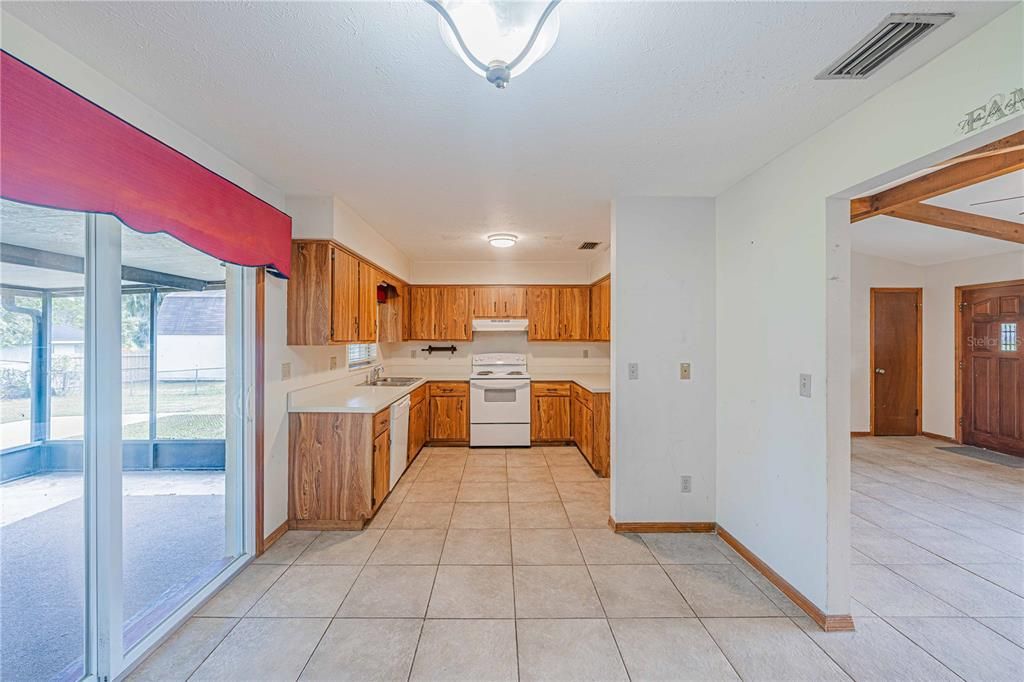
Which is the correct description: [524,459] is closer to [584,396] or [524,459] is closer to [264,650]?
[584,396]

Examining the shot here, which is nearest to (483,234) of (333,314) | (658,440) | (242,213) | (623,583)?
(333,314)

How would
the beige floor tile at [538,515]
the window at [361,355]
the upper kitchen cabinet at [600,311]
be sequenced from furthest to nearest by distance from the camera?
the upper kitchen cabinet at [600,311] → the window at [361,355] → the beige floor tile at [538,515]

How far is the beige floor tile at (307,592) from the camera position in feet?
7.04

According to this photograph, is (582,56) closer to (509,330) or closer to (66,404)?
(66,404)

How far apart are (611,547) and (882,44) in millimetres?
2917

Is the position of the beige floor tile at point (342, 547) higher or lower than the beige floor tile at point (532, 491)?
lower

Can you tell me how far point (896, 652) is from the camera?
1.86 m

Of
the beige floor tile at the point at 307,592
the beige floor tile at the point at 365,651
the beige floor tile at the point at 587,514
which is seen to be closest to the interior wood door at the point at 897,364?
the beige floor tile at the point at 587,514

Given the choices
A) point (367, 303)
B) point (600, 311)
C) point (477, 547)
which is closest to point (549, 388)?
point (600, 311)

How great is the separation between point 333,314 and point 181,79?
169 cm

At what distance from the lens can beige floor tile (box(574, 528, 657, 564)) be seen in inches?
105

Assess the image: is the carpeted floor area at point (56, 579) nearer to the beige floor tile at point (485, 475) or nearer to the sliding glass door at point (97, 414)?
the sliding glass door at point (97, 414)

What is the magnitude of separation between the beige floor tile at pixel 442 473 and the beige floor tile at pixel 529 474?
560 mm

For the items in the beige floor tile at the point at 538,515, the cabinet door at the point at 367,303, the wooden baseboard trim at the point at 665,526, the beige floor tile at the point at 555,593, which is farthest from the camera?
the cabinet door at the point at 367,303
